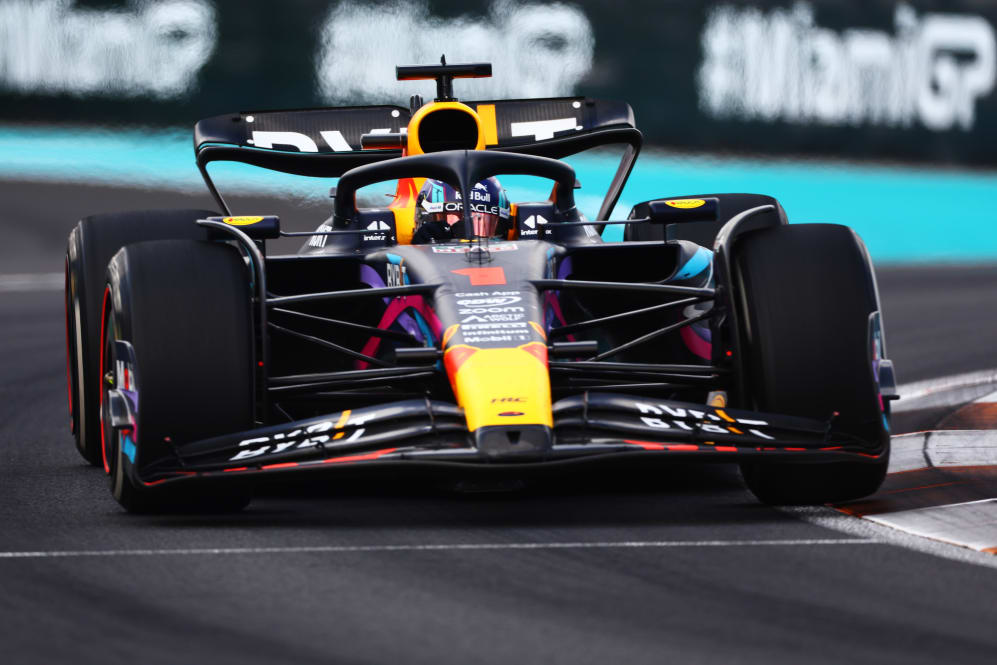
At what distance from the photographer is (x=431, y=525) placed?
5809mm

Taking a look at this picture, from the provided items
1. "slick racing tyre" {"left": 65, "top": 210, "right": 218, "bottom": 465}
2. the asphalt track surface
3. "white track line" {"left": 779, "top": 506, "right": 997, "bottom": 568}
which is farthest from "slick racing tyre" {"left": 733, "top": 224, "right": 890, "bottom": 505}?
"slick racing tyre" {"left": 65, "top": 210, "right": 218, "bottom": 465}

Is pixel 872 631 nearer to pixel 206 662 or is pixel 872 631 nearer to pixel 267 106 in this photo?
pixel 206 662

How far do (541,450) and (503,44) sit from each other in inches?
567

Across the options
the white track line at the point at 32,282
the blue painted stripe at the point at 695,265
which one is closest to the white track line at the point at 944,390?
the blue painted stripe at the point at 695,265

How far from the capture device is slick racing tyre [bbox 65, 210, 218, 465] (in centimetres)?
752

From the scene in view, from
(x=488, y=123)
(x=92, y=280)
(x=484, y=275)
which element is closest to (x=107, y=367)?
(x=92, y=280)

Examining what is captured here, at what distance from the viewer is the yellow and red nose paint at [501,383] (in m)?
5.61

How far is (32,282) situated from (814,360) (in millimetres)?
13092

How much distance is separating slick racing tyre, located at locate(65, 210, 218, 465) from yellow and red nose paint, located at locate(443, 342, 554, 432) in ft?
7.04

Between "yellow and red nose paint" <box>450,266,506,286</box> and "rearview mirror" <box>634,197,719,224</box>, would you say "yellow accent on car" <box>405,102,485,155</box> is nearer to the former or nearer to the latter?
"rearview mirror" <box>634,197,719,224</box>

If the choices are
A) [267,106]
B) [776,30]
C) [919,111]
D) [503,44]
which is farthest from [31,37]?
[919,111]

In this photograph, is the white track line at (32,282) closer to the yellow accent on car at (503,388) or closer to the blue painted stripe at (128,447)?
the blue painted stripe at (128,447)

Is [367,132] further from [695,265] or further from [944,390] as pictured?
[944,390]

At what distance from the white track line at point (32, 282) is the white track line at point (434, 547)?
1205cm
